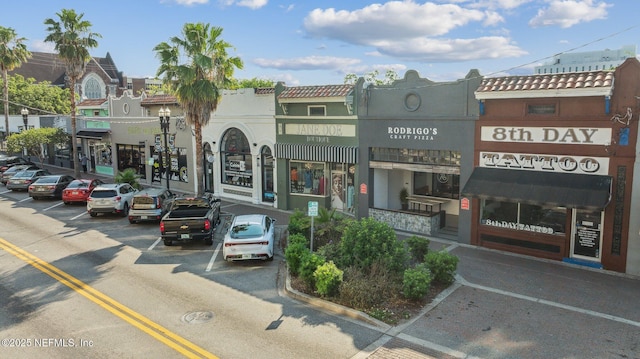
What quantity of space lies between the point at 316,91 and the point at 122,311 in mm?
14095

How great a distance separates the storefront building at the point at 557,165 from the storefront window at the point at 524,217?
3 centimetres

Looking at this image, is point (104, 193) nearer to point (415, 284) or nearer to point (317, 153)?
point (317, 153)

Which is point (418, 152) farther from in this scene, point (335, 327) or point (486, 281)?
point (335, 327)

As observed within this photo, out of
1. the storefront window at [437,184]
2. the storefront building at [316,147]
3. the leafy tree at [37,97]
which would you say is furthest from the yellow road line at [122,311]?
the leafy tree at [37,97]

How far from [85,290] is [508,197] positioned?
13563 millimetres

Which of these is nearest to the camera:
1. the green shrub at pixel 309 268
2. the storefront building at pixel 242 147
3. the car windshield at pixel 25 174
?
the green shrub at pixel 309 268

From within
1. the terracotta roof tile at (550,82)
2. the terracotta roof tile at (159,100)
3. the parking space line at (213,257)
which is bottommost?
the parking space line at (213,257)

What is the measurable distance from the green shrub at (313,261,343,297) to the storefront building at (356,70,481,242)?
780 cm

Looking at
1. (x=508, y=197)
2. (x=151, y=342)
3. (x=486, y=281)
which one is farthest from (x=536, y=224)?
(x=151, y=342)

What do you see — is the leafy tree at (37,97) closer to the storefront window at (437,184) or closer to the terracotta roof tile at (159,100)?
the terracotta roof tile at (159,100)

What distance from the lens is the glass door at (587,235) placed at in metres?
15.9

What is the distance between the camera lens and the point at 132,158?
1449 inches

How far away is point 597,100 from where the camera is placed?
608 inches

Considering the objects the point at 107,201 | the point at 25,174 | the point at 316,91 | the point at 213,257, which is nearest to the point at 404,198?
the point at 316,91
